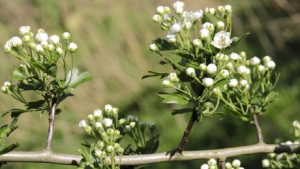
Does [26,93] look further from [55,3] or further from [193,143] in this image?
[193,143]

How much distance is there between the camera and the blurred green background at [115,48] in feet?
15.6

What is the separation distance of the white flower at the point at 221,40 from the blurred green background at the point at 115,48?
3101 mm

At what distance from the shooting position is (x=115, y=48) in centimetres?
532

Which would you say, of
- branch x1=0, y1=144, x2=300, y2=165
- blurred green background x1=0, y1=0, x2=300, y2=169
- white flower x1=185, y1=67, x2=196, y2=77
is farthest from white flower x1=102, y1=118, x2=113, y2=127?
blurred green background x1=0, y1=0, x2=300, y2=169

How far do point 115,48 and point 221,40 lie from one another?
4.26 meters

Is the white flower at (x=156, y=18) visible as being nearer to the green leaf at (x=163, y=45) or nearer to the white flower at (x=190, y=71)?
the green leaf at (x=163, y=45)

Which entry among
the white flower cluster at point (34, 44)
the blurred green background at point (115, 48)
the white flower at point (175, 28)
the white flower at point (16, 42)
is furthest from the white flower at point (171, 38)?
the blurred green background at point (115, 48)

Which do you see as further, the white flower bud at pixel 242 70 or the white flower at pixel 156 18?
the white flower bud at pixel 242 70

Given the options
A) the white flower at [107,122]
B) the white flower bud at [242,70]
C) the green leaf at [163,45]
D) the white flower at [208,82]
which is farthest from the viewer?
the white flower bud at [242,70]

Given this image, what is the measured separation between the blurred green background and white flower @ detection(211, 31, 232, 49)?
3.10 meters

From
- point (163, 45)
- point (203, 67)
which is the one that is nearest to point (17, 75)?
point (163, 45)

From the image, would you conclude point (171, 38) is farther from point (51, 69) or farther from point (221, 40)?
point (51, 69)

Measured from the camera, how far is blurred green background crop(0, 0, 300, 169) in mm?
4742

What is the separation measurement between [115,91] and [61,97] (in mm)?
3793
